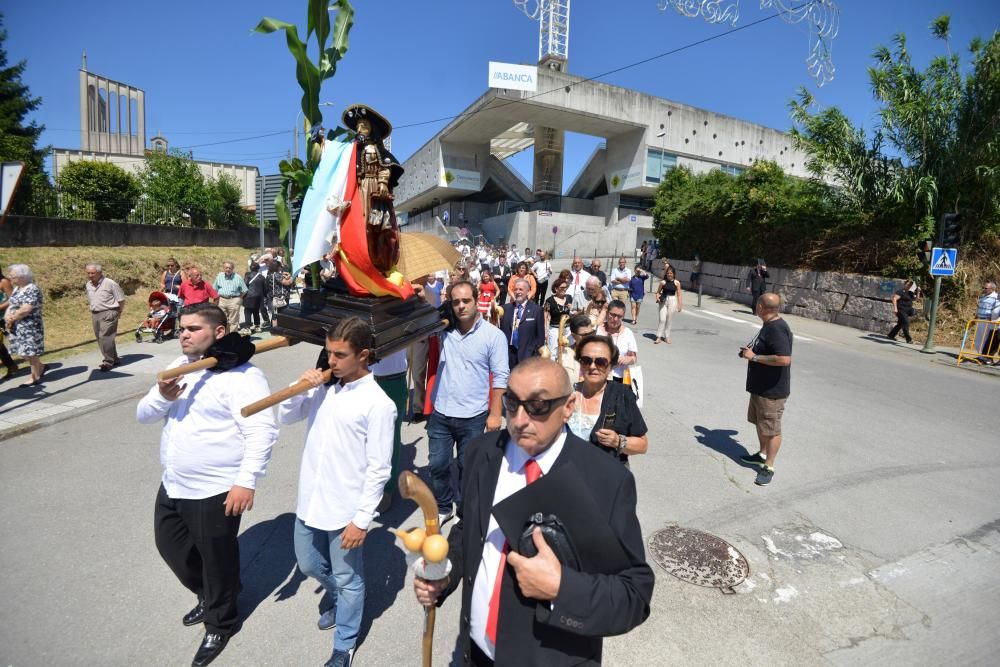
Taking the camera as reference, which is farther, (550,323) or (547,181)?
(547,181)

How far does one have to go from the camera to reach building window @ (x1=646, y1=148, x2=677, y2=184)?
3719 cm

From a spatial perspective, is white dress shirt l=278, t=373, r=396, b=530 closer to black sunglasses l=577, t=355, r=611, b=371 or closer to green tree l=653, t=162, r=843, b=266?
black sunglasses l=577, t=355, r=611, b=371

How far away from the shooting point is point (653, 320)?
15.9 m

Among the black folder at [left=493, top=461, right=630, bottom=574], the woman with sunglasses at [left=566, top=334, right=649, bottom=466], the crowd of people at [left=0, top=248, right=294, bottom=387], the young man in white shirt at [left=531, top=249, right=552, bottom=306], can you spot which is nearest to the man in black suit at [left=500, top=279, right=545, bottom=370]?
the crowd of people at [left=0, top=248, right=294, bottom=387]

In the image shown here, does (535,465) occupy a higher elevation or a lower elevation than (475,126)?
lower

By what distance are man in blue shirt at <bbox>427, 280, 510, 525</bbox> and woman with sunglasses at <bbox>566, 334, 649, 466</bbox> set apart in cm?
93

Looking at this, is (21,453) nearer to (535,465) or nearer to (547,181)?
(535,465)

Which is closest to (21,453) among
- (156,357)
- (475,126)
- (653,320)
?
(156,357)

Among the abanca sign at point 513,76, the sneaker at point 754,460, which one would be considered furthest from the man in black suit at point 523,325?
the abanca sign at point 513,76

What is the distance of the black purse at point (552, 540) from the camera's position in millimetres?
1406

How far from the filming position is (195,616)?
3.03m

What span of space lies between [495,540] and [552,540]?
32 cm

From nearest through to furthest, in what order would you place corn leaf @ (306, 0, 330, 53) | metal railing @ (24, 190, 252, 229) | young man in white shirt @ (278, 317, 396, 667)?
1. young man in white shirt @ (278, 317, 396, 667)
2. corn leaf @ (306, 0, 330, 53)
3. metal railing @ (24, 190, 252, 229)

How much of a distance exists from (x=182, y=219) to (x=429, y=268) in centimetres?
2317
